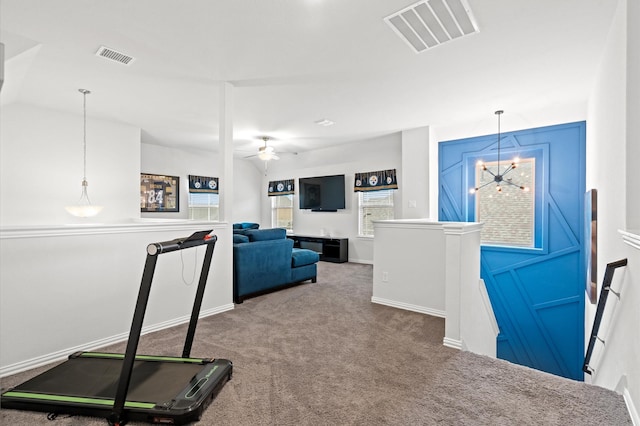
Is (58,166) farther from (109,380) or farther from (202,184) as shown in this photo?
(109,380)

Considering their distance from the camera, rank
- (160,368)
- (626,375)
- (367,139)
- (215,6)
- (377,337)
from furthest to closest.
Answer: (367,139)
(377,337)
(215,6)
(160,368)
(626,375)

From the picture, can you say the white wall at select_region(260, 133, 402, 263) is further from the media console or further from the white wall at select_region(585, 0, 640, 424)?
the white wall at select_region(585, 0, 640, 424)

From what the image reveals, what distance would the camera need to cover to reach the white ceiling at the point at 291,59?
241 centimetres

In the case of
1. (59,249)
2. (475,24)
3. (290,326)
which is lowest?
(290,326)

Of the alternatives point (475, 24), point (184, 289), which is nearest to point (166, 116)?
point (184, 289)

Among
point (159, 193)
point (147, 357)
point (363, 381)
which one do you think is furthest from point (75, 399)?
point (159, 193)

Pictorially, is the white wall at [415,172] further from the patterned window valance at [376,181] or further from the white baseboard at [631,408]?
the white baseboard at [631,408]

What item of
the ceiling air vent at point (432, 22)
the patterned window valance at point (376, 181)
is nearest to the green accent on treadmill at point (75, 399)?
the ceiling air vent at point (432, 22)

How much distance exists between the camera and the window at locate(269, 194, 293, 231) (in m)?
8.98

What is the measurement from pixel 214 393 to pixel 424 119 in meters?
4.94

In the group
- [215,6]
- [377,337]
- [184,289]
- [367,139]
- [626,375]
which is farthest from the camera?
[367,139]

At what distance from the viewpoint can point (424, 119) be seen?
17.4 ft

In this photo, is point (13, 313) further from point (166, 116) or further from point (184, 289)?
point (166, 116)

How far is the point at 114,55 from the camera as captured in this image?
10.1 feet
